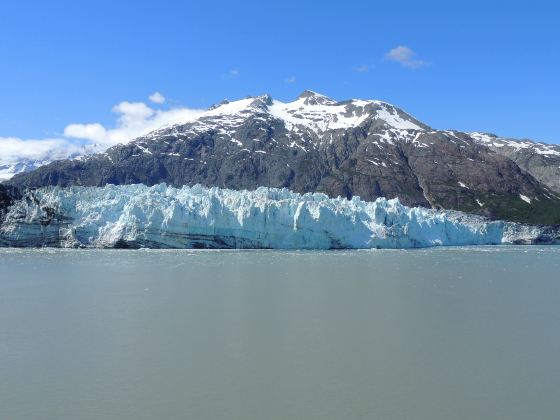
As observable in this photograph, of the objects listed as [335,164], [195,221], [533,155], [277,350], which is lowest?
[277,350]

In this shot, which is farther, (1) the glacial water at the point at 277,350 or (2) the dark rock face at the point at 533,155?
(2) the dark rock face at the point at 533,155

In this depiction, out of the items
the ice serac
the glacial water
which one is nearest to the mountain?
the ice serac

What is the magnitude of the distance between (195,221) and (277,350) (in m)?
30.7

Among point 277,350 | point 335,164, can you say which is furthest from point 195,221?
point 335,164

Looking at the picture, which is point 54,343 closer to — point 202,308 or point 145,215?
point 202,308

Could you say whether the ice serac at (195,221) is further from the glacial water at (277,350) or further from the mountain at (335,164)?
the mountain at (335,164)

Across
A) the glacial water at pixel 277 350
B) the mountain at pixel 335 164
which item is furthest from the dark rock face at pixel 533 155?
the glacial water at pixel 277 350

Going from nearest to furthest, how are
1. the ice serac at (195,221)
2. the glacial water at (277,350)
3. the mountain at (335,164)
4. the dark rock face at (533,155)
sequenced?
the glacial water at (277,350)
the ice serac at (195,221)
the mountain at (335,164)
the dark rock face at (533,155)

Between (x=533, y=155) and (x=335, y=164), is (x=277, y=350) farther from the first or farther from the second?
(x=533, y=155)

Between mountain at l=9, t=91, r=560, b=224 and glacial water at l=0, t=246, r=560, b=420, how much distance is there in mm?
82581

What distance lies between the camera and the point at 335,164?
408 feet

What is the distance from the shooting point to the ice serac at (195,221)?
39.5m

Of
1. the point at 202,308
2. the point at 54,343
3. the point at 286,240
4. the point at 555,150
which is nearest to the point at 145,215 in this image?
the point at 286,240

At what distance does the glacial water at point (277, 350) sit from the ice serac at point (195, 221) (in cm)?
1939
